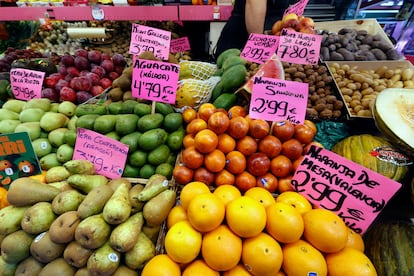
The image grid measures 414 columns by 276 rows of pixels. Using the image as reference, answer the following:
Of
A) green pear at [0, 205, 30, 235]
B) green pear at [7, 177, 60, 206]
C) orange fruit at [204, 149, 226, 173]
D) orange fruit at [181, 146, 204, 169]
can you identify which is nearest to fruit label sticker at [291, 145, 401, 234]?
orange fruit at [204, 149, 226, 173]

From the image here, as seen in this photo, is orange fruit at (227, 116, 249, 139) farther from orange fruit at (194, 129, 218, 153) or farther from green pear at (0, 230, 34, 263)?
green pear at (0, 230, 34, 263)

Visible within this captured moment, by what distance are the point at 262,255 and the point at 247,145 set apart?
19.7 inches

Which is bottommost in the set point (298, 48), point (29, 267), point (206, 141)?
point (29, 267)

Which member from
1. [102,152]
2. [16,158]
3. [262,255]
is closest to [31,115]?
[16,158]

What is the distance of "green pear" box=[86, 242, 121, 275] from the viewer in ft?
2.86

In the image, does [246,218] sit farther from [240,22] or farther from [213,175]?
[240,22]

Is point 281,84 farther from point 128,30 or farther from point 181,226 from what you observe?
point 128,30

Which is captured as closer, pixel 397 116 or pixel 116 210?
pixel 116 210

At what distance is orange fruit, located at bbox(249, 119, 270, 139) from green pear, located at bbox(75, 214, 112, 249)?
76cm

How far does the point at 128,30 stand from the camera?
12.0 ft

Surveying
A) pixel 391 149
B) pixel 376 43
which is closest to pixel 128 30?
pixel 376 43

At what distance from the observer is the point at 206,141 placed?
110cm

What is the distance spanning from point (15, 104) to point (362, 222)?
2.23m

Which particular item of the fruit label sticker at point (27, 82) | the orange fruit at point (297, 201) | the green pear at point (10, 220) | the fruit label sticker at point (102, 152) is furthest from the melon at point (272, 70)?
the fruit label sticker at point (27, 82)
